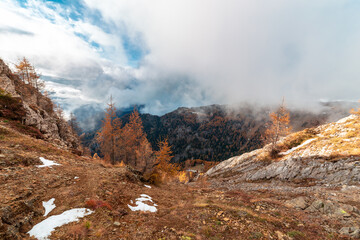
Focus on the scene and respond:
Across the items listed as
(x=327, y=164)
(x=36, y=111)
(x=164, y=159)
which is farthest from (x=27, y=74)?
(x=327, y=164)

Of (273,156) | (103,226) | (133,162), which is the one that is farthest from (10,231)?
(273,156)

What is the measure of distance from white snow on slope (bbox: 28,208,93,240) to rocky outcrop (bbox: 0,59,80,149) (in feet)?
84.4

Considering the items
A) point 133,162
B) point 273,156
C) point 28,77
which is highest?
point 28,77

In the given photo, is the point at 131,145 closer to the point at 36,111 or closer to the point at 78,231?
the point at 36,111

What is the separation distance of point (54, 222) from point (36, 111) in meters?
38.1

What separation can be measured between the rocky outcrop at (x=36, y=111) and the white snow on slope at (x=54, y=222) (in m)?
25.7

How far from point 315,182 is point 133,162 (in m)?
41.3

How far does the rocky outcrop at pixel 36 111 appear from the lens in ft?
92.9

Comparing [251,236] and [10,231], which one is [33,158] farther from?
[251,236]

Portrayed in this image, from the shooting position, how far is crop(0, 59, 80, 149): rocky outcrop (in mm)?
28328

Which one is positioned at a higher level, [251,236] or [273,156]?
[273,156]

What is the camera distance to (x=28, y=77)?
48.4 metres

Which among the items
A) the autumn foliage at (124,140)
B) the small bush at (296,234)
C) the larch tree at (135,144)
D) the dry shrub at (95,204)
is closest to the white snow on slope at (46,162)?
the dry shrub at (95,204)

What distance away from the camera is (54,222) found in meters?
7.87
